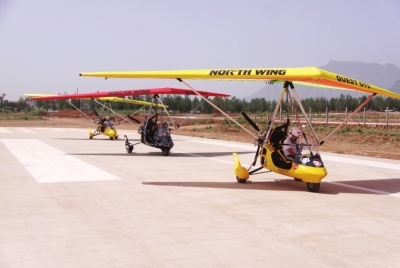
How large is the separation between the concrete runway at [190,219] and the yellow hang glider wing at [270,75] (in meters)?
2.44

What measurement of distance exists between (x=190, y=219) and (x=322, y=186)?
183 inches

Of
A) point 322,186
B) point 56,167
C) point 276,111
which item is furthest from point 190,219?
point 56,167

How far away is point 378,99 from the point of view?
92188 millimetres

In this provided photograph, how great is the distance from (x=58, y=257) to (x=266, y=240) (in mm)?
2616

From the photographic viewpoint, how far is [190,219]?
22.4 feet

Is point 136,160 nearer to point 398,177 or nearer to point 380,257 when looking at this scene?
point 398,177

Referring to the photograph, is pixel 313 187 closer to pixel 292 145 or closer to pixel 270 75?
pixel 292 145

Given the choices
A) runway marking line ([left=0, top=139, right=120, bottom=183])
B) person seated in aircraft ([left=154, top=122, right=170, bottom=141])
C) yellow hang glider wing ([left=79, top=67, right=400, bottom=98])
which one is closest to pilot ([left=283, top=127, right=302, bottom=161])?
yellow hang glider wing ([left=79, top=67, right=400, bottom=98])

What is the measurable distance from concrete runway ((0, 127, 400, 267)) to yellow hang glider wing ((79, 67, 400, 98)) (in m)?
2.44

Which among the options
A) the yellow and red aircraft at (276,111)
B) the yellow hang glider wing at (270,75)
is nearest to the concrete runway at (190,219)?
the yellow and red aircraft at (276,111)

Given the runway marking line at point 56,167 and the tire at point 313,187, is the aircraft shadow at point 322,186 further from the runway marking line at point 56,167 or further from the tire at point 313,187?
the runway marking line at point 56,167

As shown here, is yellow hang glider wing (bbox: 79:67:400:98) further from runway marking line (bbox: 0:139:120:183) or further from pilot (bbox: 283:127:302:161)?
runway marking line (bbox: 0:139:120:183)

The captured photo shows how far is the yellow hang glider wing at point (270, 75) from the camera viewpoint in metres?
9.44

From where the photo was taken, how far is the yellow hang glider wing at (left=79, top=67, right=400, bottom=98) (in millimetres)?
9438
